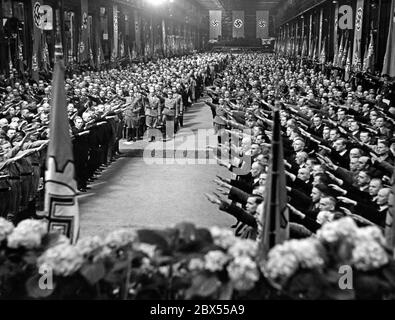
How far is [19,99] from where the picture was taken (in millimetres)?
18781

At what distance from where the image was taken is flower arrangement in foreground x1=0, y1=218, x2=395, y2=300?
13.0 ft

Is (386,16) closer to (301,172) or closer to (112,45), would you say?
(112,45)

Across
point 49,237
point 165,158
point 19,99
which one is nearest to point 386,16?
point 165,158

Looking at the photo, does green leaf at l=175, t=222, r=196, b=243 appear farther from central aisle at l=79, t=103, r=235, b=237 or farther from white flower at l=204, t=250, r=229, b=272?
central aisle at l=79, t=103, r=235, b=237

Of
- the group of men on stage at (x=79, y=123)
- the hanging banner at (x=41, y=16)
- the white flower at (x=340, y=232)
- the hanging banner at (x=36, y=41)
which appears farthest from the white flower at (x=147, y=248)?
the hanging banner at (x=41, y=16)

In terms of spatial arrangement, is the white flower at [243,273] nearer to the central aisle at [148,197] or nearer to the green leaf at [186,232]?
the green leaf at [186,232]

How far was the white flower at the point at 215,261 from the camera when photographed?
4035 mm

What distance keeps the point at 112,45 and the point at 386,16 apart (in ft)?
60.0

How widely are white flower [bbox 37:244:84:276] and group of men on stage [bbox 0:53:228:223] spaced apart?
20.6 feet

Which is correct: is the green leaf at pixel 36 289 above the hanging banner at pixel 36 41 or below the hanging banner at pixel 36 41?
below

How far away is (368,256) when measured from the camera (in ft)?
13.0

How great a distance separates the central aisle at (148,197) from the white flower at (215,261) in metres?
6.31

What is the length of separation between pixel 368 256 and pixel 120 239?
181cm

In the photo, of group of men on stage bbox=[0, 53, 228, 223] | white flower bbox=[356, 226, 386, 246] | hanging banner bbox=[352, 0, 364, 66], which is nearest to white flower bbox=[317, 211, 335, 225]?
white flower bbox=[356, 226, 386, 246]
